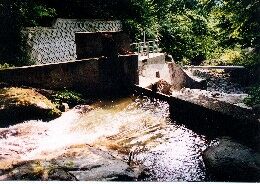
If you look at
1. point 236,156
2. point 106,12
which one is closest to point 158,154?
Result: point 236,156

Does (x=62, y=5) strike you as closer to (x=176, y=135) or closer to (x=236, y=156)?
(x=176, y=135)

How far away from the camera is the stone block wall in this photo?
14698 mm

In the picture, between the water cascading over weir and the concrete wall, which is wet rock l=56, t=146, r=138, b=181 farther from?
the concrete wall

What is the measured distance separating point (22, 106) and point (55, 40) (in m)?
6.97

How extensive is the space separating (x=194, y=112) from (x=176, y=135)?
0.98 meters

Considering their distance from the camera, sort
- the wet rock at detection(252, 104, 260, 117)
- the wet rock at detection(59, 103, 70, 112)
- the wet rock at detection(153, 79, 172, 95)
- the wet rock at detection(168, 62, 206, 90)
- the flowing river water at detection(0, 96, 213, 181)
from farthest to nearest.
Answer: the wet rock at detection(168, 62, 206, 90) → the wet rock at detection(153, 79, 172, 95) → the wet rock at detection(59, 103, 70, 112) → the wet rock at detection(252, 104, 260, 117) → the flowing river water at detection(0, 96, 213, 181)

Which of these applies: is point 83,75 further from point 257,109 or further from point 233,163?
point 233,163

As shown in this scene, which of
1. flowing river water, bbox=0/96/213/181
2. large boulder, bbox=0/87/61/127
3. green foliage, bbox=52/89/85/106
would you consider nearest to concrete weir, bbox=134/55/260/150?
flowing river water, bbox=0/96/213/181

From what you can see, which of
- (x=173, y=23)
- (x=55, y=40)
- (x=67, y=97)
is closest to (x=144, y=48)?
(x=55, y=40)

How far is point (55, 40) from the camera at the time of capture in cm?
1596

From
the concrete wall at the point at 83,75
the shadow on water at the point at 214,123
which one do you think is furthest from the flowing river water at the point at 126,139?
the concrete wall at the point at 83,75

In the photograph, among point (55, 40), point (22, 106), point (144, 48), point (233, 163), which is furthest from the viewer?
point (144, 48)

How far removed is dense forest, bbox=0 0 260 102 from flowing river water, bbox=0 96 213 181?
11.2 feet

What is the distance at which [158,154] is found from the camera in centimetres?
743
